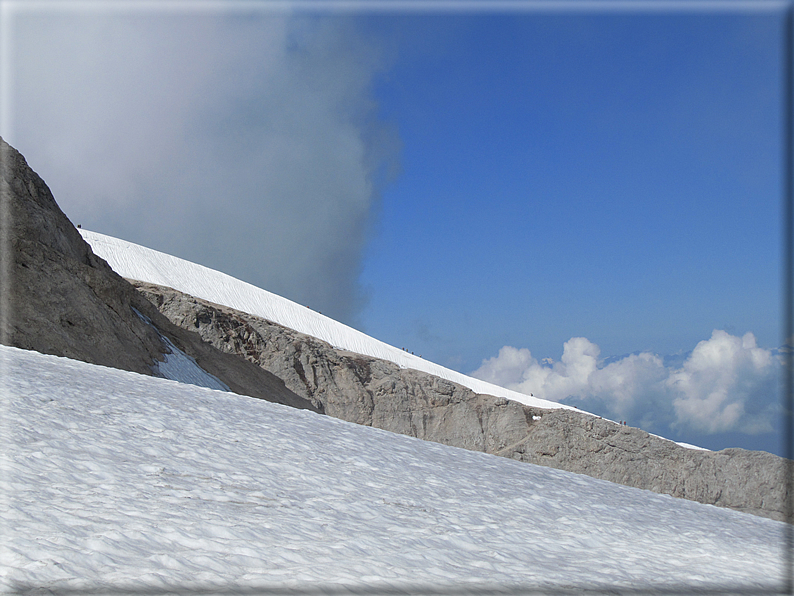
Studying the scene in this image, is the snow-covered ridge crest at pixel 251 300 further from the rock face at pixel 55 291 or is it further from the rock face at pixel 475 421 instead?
the rock face at pixel 55 291

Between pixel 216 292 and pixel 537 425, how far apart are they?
21.9m

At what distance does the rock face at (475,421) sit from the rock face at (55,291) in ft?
36.9

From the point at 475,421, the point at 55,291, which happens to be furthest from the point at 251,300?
the point at 55,291

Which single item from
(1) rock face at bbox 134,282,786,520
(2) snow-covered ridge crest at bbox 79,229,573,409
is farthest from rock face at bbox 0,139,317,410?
(2) snow-covered ridge crest at bbox 79,229,573,409

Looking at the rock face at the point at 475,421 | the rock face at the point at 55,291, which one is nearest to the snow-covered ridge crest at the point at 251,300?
the rock face at the point at 475,421

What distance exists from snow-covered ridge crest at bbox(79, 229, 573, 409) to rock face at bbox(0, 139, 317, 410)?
1799 centimetres

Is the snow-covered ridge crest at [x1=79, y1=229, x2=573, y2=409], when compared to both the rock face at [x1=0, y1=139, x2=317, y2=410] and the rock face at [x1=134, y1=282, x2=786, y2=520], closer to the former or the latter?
the rock face at [x1=134, y1=282, x2=786, y2=520]

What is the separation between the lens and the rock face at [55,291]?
509 inches

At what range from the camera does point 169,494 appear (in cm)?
526

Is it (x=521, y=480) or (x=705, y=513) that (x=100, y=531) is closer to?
(x=521, y=480)

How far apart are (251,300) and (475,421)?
17.7 metres

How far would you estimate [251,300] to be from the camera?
4197cm

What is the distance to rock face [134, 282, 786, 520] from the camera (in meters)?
26.7

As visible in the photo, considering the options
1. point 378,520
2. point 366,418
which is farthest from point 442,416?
point 378,520
